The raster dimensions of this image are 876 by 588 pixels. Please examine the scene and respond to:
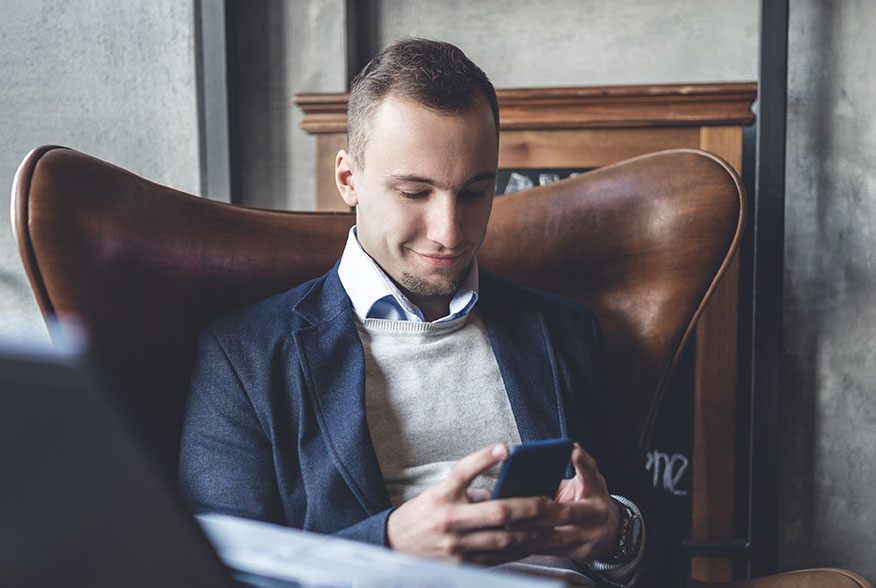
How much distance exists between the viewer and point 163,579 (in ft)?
1.06

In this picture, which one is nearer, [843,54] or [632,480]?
[632,480]

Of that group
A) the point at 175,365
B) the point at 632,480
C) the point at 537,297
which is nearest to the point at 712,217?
the point at 537,297

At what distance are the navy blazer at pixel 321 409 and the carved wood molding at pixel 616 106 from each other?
78cm

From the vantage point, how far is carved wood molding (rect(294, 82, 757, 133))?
1745 millimetres

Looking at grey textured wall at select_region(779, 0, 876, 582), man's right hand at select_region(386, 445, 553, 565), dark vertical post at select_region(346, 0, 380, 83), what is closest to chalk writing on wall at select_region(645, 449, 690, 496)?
grey textured wall at select_region(779, 0, 876, 582)

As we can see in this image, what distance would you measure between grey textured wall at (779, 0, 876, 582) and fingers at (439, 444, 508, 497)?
1709mm

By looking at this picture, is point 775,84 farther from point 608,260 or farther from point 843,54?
point 608,260

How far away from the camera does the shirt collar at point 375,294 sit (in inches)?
43.4

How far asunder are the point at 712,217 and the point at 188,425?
0.95 m

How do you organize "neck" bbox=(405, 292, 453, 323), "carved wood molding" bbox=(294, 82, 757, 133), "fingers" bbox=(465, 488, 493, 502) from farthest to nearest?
"carved wood molding" bbox=(294, 82, 757, 133) → "neck" bbox=(405, 292, 453, 323) → "fingers" bbox=(465, 488, 493, 502)

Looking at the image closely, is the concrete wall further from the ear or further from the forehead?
the forehead

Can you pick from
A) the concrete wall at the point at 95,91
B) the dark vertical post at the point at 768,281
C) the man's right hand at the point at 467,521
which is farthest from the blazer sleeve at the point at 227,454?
the dark vertical post at the point at 768,281

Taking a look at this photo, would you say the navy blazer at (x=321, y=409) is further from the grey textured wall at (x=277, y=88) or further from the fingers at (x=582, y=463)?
the grey textured wall at (x=277, y=88)

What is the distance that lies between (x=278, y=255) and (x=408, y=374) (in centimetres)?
36
